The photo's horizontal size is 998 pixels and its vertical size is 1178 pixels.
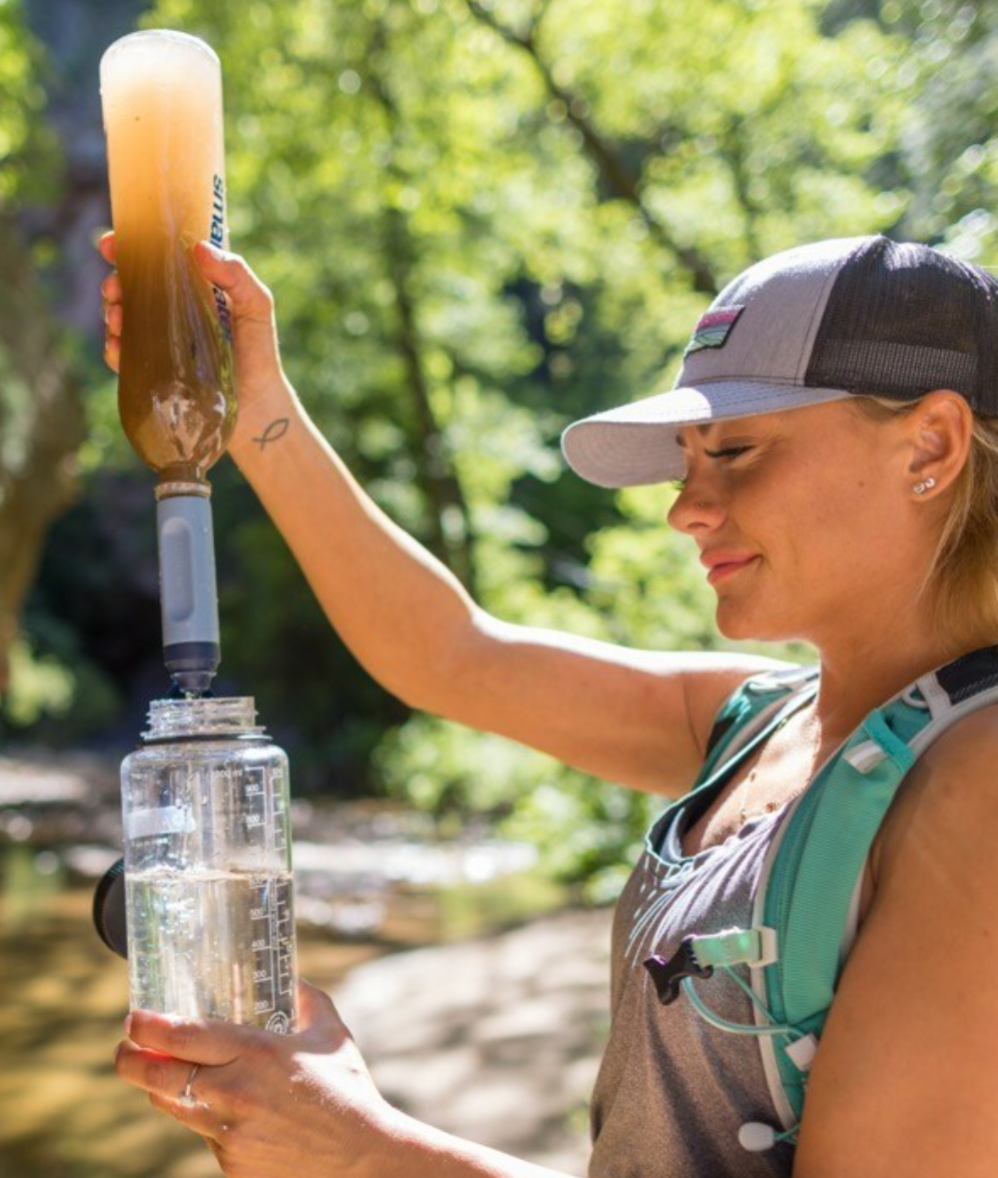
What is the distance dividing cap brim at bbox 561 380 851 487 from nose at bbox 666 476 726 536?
0.24ft

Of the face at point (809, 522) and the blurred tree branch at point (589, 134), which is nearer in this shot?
the face at point (809, 522)

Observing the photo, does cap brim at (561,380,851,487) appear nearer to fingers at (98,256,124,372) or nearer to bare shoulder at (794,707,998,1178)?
bare shoulder at (794,707,998,1178)

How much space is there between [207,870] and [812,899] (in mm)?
527

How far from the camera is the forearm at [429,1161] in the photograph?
112cm

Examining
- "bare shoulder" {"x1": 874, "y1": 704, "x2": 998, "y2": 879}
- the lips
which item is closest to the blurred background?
the lips

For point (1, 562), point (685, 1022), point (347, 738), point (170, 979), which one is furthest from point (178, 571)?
point (347, 738)

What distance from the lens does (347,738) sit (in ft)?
54.6

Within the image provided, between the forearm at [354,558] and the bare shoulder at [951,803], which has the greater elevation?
the forearm at [354,558]

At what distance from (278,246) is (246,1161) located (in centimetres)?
1286

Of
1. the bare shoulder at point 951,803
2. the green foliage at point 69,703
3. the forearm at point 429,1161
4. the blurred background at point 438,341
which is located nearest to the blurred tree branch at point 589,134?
the blurred background at point 438,341

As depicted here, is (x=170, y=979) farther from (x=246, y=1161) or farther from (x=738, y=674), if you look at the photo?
(x=738, y=674)

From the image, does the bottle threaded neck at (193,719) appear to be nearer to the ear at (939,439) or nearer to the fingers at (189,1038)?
the fingers at (189,1038)

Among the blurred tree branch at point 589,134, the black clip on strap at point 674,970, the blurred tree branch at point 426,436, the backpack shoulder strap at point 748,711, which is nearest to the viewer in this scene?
the black clip on strap at point 674,970

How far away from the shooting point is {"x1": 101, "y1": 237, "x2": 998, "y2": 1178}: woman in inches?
41.8
